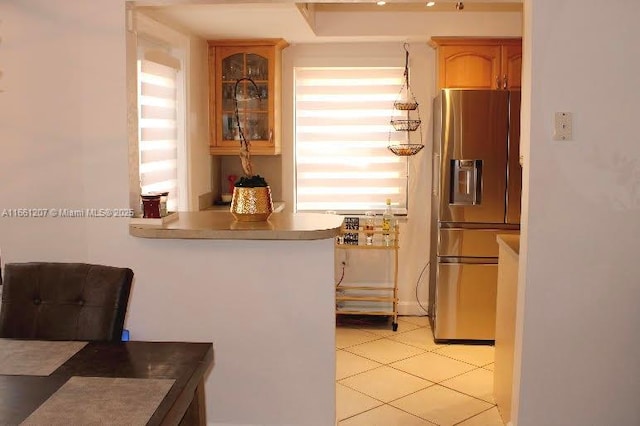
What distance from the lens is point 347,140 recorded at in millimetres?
5551

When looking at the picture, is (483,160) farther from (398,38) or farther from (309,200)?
(309,200)

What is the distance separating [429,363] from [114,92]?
255cm

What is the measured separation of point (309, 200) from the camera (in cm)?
562

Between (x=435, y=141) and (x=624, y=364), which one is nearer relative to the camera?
(x=624, y=364)

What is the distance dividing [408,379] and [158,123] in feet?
6.91

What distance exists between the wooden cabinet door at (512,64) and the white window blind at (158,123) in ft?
7.50

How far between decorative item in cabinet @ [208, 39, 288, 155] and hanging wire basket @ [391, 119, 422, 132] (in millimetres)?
901

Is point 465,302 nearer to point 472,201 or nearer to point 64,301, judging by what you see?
point 472,201

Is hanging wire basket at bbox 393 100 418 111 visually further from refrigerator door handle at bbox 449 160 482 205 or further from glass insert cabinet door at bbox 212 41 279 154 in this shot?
glass insert cabinet door at bbox 212 41 279 154

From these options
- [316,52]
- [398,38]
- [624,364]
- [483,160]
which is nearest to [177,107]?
[316,52]

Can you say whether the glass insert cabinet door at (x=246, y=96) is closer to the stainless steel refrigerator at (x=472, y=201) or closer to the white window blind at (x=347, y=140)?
the white window blind at (x=347, y=140)

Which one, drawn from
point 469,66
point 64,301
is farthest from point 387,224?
point 64,301

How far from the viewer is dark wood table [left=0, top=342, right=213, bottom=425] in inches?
68.5

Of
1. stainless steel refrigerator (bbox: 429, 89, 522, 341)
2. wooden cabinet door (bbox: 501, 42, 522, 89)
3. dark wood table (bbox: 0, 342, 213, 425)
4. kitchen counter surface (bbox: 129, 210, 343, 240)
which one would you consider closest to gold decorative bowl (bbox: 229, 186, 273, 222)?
kitchen counter surface (bbox: 129, 210, 343, 240)
